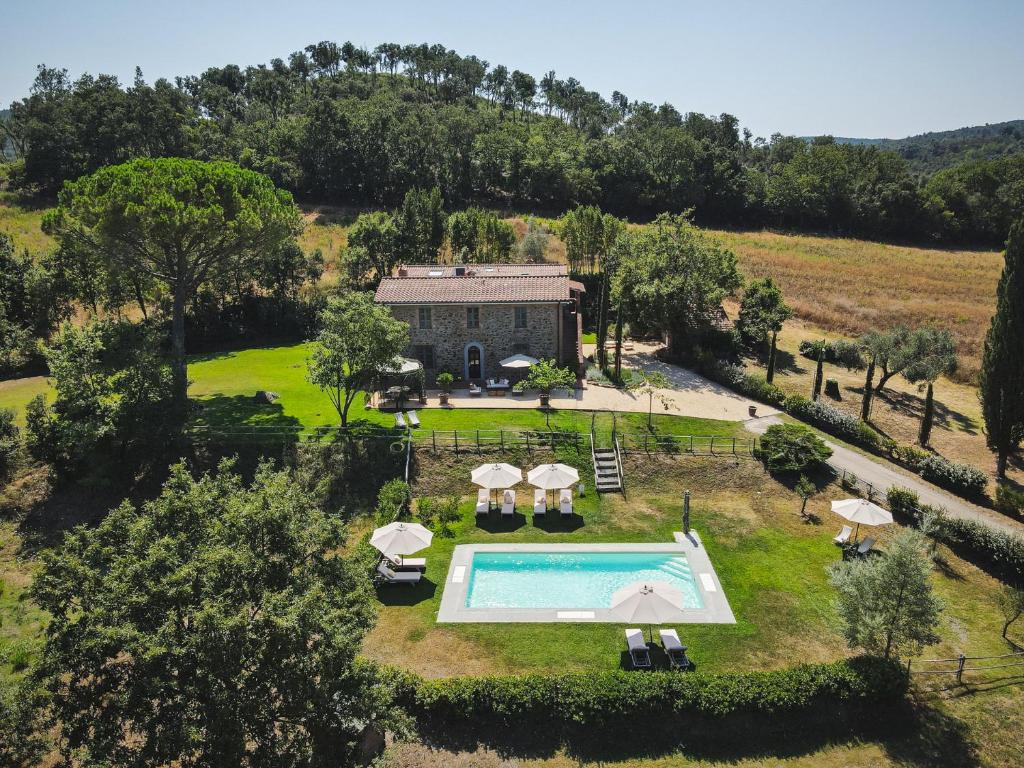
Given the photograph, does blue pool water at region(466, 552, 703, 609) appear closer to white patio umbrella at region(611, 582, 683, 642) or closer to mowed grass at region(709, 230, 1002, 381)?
white patio umbrella at region(611, 582, 683, 642)

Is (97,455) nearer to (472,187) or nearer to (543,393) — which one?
(543,393)

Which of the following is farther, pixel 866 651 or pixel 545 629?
pixel 545 629

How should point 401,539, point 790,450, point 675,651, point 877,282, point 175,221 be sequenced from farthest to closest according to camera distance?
point 877,282 < point 175,221 < point 790,450 < point 401,539 < point 675,651

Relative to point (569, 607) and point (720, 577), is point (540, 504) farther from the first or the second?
point (720, 577)

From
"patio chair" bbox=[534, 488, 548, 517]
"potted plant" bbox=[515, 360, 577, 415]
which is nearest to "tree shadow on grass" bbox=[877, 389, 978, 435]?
"potted plant" bbox=[515, 360, 577, 415]

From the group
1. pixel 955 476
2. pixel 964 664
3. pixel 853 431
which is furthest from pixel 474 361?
pixel 964 664

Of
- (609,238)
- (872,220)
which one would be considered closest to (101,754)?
(609,238)
